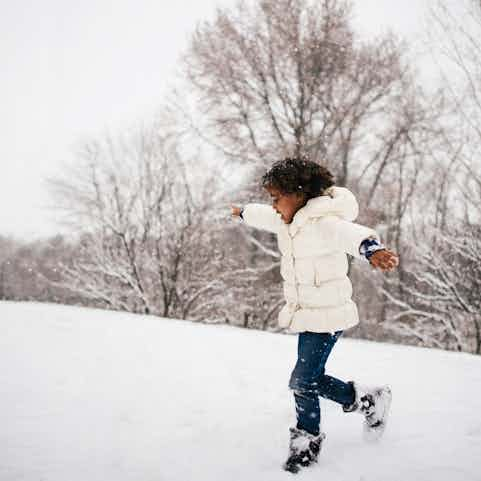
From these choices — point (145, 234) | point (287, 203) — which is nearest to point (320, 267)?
point (287, 203)

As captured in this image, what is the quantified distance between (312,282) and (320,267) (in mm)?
88

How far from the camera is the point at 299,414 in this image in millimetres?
1943

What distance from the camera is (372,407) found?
211 cm

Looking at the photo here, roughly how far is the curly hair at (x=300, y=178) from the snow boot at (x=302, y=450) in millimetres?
1177

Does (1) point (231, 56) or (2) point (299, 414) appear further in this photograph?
(1) point (231, 56)

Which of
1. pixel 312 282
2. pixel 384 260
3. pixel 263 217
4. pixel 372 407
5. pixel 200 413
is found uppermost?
pixel 263 217

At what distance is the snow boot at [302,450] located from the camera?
71.9 inches

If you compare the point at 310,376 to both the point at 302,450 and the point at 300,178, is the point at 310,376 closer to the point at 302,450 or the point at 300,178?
the point at 302,450

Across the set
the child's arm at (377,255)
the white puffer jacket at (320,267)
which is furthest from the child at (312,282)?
the child's arm at (377,255)

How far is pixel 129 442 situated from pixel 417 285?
11.2 metres

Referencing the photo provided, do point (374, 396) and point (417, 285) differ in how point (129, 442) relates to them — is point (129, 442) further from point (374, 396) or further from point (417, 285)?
point (417, 285)

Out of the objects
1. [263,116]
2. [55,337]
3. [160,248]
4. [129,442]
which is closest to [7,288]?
[160,248]

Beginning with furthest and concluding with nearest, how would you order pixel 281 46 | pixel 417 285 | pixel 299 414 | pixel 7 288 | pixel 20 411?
pixel 7 288
pixel 417 285
pixel 281 46
pixel 20 411
pixel 299 414

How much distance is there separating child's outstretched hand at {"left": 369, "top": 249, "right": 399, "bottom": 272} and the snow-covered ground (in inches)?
37.7
